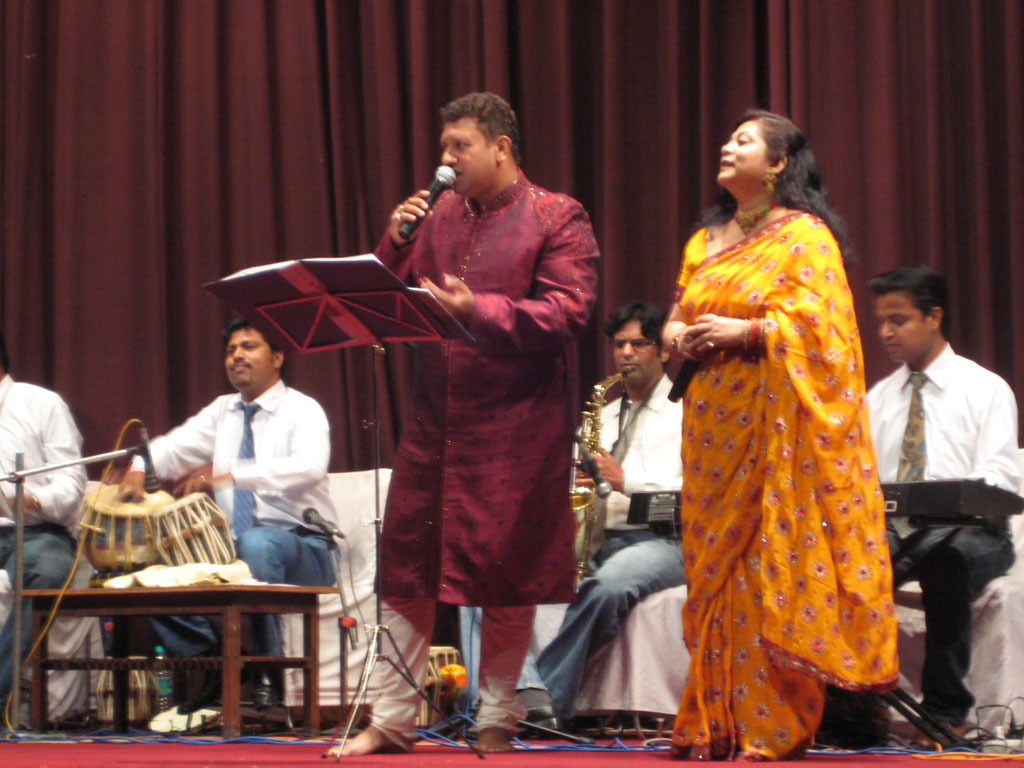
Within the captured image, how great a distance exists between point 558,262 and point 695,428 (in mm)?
527

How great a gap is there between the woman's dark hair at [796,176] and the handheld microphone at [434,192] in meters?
0.74

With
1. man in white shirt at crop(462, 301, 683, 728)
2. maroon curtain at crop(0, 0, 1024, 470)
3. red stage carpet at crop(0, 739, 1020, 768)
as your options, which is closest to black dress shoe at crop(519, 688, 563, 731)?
man in white shirt at crop(462, 301, 683, 728)

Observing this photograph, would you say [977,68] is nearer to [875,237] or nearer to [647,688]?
[875,237]

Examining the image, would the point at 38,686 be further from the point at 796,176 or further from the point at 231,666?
the point at 796,176

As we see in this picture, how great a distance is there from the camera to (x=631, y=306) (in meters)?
4.73

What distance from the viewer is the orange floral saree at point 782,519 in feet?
10.0

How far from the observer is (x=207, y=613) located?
4180mm

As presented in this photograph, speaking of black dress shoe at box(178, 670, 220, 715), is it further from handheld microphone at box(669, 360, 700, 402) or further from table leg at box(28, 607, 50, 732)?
handheld microphone at box(669, 360, 700, 402)

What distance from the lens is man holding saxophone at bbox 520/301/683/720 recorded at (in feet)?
13.9

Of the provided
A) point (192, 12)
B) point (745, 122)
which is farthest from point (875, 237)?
point (192, 12)

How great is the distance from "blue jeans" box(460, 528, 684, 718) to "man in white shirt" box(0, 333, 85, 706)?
176 centimetres

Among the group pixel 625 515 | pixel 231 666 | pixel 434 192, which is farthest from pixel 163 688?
pixel 434 192

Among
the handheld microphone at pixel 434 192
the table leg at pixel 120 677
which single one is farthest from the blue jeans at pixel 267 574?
the handheld microphone at pixel 434 192

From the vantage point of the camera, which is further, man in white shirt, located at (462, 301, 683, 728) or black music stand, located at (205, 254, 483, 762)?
man in white shirt, located at (462, 301, 683, 728)
